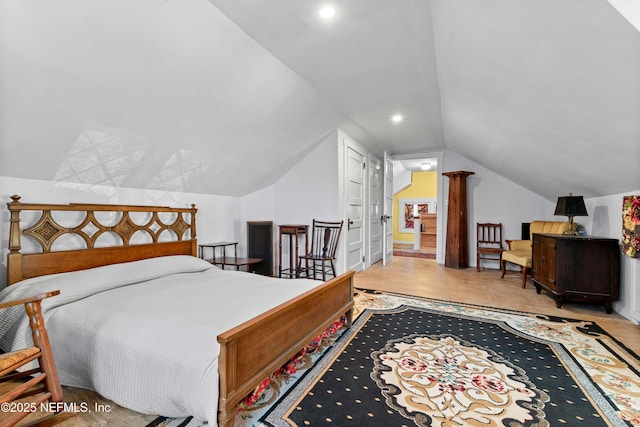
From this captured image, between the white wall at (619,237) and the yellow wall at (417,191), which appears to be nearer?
the white wall at (619,237)

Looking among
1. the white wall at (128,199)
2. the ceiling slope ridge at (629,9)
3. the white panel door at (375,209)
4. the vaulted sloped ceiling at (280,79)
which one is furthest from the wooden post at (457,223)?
the ceiling slope ridge at (629,9)

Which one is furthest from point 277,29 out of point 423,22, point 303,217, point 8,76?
point 303,217

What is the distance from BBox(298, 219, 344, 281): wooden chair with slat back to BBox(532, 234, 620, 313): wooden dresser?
102 inches

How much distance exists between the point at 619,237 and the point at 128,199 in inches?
202

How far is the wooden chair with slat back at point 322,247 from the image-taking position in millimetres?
4270

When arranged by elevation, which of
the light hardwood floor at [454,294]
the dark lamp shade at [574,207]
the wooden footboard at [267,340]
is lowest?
the light hardwood floor at [454,294]

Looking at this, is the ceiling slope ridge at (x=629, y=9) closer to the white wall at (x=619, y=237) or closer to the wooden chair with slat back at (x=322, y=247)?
the white wall at (x=619, y=237)

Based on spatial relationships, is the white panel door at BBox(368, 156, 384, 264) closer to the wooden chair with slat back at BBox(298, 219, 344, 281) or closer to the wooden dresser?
the wooden chair with slat back at BBox(298, 219, 344, 281)

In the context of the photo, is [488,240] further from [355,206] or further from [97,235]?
[97,235]

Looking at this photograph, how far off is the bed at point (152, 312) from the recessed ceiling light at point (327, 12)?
194 cm

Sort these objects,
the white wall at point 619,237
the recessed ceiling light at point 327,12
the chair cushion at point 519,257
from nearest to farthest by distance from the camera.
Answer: the recessed ceiling light at point 327,12 < the white wall at point 619,237 < the chair cushion at point 519,257

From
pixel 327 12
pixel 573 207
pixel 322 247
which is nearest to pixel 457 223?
pixel 573 207

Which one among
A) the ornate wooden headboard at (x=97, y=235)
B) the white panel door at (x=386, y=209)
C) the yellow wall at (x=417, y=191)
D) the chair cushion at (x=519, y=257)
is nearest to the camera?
the ornate wooden headboard at (x=97, y=235)

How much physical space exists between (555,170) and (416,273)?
2.50m
